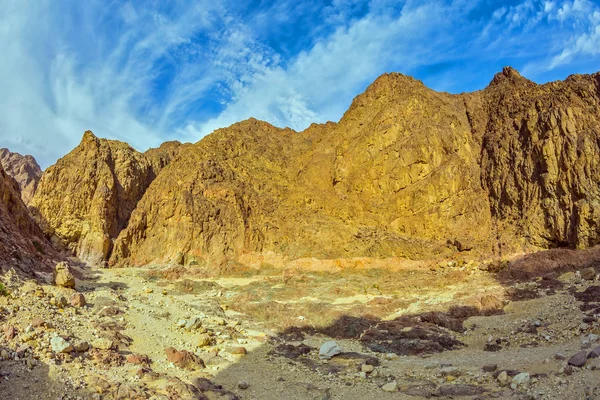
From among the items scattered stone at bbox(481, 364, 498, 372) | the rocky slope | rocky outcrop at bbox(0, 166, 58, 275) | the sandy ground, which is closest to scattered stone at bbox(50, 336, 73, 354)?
the sandy ground

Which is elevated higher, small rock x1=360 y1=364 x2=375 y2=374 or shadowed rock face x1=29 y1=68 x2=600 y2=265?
shadowed rock face x1=29 y1=68 x2=600 y2=265

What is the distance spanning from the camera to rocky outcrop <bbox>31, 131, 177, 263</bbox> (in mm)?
33250

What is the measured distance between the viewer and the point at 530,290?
18.1 metres

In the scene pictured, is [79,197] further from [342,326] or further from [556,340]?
[556,340]

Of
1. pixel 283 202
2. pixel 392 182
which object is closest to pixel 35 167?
pixel 283 202

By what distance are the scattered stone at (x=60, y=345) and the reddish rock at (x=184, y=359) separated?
2452 mm

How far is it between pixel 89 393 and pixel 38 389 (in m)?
0.84

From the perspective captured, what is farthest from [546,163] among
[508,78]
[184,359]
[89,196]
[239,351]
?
[89,196]

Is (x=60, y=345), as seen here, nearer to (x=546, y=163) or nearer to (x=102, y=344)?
(x=102, y=344)

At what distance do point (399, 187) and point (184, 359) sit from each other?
27.5m

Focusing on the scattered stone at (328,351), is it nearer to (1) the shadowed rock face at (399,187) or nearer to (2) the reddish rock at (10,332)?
(2) the reddish rock at (10,332)

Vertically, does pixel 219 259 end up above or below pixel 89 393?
above

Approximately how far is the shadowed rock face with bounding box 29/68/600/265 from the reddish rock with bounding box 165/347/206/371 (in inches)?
810

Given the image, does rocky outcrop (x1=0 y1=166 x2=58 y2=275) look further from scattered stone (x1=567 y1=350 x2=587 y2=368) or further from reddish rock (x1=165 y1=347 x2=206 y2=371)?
scattered stone (x1=567 y1=350 x2=587 y2=368)
